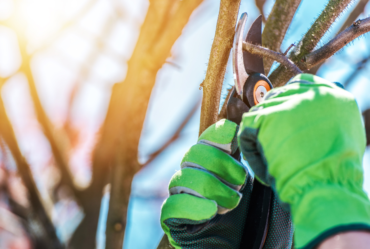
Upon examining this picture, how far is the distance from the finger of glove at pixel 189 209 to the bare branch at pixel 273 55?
317 mm

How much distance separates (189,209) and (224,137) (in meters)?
0.15

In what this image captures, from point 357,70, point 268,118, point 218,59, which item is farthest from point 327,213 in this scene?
point 357,70

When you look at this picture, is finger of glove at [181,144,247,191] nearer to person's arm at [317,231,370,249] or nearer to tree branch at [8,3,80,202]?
person's arm at [317,231,370,249]

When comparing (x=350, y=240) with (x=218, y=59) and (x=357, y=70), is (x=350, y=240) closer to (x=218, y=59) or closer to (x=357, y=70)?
(x=218, y=59)

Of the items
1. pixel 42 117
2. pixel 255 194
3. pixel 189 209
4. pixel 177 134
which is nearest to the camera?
pixel 189 209

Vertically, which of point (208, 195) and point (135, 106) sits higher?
point (208, 195)

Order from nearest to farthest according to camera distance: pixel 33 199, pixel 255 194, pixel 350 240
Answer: pixel 350 240, pixel 255 194, pixel 33 199

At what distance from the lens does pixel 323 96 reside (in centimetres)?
41

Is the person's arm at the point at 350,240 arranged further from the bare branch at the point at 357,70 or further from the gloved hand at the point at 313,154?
the bare branch at the point at 357,70

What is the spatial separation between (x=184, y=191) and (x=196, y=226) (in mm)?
82

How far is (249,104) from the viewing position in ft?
1.93

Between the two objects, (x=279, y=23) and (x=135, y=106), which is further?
(x=135, y=106)

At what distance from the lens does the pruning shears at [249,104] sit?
0.59 m

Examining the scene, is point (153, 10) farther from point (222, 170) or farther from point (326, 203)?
point (326, 203)
